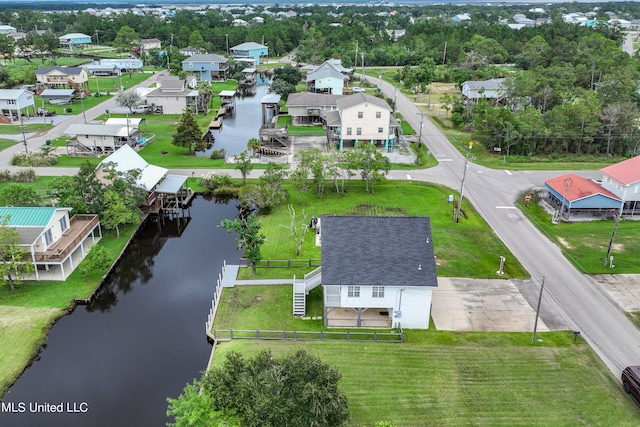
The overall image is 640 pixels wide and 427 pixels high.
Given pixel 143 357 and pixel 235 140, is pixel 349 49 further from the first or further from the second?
pixel 143 357

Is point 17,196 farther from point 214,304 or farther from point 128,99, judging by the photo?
point 128,99

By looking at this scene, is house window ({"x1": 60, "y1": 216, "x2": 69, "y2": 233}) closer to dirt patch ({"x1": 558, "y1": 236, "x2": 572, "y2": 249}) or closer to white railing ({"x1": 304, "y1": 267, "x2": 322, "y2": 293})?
white railing ({"x1": 304, "y1": 267, "x2": 322, "y2": 293})

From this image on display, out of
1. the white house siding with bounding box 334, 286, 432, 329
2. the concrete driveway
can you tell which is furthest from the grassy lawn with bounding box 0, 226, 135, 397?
the concrete driveway

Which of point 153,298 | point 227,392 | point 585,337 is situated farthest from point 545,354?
point 153,298

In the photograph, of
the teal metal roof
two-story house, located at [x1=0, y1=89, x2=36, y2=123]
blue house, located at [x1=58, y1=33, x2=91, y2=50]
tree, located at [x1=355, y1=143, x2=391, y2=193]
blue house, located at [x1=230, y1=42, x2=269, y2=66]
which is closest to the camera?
the teal metal roof

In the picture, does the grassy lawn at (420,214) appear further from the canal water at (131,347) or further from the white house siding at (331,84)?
the white house siding at (331,84)

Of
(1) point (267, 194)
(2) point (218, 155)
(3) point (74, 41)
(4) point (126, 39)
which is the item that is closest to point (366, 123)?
(2) point (218, 155)

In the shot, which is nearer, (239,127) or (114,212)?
(114,212)
